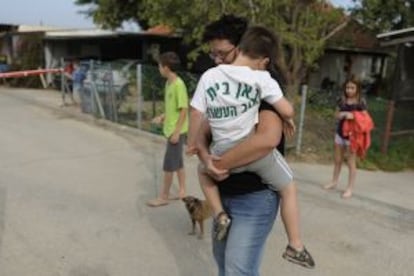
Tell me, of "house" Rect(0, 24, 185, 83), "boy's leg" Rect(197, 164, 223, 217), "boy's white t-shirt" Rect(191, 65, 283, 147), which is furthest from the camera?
"house" Rect(0, 24, 185, 83)

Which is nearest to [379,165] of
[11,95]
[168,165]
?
[168,165]

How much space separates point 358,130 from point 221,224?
13.4 feet

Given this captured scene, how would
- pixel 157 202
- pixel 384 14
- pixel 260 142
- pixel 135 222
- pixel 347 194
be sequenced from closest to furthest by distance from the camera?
pixel 260 142 < pixel 135 222 < pixel 157 202 < pixel 347 194 < pixel 384 14

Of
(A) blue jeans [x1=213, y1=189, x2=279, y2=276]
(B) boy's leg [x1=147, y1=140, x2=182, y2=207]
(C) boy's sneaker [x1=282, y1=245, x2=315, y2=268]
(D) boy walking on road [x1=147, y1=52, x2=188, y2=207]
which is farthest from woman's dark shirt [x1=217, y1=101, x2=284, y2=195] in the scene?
(B) boy's leg [x1=147, y1=140, x2=182, y2=207]

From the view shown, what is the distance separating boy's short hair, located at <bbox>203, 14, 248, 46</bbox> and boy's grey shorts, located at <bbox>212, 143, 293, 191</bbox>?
606mm

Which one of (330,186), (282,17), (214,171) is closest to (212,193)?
(214,171)

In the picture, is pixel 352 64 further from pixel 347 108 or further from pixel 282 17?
pixel 347 108

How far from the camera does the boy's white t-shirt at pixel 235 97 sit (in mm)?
2633

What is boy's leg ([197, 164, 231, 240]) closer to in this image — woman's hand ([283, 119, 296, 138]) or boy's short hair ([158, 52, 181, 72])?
woman's hand ([283, 119, 296, 138])

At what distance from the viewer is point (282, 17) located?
1378 cm

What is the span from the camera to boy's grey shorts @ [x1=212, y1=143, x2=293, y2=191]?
8.90ft

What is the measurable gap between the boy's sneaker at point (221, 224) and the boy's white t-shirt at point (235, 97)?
0.38 metres

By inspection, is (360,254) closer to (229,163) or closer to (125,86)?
(229,163)

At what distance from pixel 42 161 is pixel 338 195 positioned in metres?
4.47
